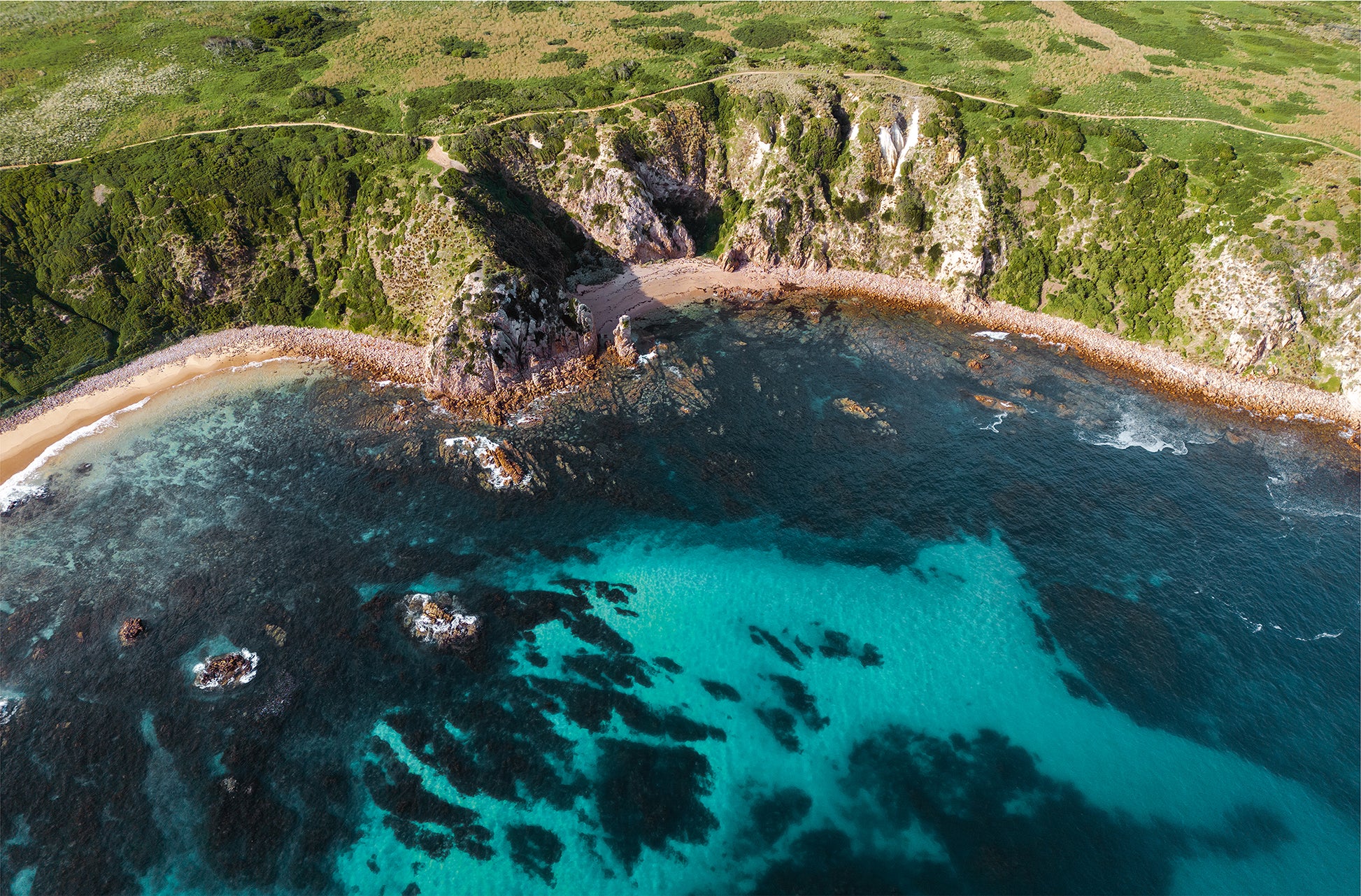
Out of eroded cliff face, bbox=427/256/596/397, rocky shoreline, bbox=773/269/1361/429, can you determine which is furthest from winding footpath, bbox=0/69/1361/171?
rocky shoreline, bbox=773/269/1361/429

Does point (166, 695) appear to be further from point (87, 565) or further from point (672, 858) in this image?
point (672, 858)

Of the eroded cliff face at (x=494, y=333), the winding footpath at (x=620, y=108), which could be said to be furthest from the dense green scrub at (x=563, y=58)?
the eroded cliff face at (x=494, y=333)

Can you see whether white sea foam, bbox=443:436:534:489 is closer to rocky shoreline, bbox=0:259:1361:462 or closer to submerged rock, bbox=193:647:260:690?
rocky shoreline, bbox=0:259:1361:462

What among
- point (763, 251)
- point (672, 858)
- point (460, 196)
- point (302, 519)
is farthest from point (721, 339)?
point (672, 858)

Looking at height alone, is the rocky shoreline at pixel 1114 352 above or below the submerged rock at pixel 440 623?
above

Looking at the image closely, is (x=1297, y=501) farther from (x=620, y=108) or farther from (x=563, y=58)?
(x=563, y=58)

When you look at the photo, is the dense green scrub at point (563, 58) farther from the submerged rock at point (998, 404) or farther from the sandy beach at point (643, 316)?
the submerged rock at point (998, 404)

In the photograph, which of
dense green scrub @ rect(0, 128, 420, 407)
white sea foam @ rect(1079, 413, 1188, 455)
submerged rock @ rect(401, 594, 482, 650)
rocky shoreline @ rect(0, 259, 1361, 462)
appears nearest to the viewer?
submerged rock @ rect(401, 594, 482, 650)
